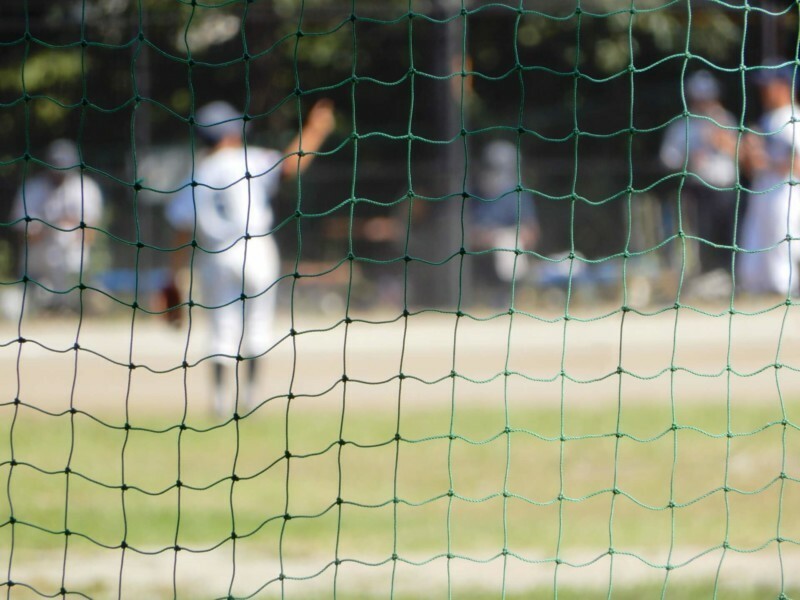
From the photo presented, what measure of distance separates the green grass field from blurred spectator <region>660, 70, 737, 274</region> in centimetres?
393

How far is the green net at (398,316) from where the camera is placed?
4.81 metres

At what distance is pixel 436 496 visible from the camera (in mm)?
6066

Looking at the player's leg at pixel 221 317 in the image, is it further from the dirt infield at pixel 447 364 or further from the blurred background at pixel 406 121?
the blurred background at pixel 406 121

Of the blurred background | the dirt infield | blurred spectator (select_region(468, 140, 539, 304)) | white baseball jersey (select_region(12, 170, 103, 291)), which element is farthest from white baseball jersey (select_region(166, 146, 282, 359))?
blurred spectator (select_region(468, 140, 539, 304))

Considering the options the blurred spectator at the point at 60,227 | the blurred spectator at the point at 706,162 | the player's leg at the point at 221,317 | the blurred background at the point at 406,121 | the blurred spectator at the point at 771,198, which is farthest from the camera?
the blurred background at the point at 406,121

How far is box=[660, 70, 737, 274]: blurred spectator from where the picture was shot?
1134 cm

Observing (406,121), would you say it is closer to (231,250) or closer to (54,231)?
(54,231)

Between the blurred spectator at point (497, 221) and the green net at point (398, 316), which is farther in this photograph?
the blurred spectator at point (497, 221)

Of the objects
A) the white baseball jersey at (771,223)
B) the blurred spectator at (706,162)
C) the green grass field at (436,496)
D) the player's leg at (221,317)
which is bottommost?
the green grass field at (436,496)

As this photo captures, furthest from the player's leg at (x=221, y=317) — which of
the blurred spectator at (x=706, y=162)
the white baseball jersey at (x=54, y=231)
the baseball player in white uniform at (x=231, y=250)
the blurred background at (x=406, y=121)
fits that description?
the blurred background at (x=406, y=121)

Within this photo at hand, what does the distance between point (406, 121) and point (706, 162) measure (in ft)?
9.33

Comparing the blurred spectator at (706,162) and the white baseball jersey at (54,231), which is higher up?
the blurred spectator at (706,162)

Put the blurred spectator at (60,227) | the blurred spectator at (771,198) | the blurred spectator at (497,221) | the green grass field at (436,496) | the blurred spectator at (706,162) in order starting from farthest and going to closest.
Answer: the blurred spectator at (497,221)
the blurred spectator at (60,227)
the blurred spectator at (706,162)
the blurred spectator at (771,198)
the green grass field at (436,496)

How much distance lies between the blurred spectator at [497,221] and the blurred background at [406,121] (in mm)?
49
